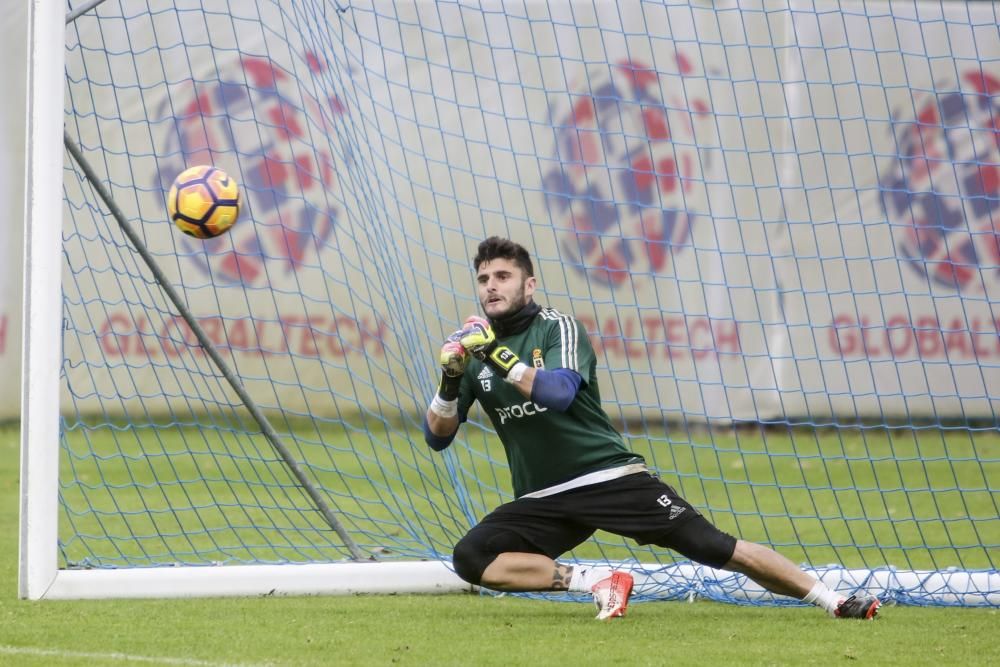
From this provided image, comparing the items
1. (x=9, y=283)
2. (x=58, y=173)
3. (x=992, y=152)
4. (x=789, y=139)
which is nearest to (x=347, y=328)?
(x=9, y=283)

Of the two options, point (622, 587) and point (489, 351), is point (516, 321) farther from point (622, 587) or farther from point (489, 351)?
point (622, 587)

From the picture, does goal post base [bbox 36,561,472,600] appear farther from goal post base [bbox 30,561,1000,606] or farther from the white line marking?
the white line marking

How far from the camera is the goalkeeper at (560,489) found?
591 cm

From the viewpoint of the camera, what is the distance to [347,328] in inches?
542

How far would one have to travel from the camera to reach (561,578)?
19.6 feet

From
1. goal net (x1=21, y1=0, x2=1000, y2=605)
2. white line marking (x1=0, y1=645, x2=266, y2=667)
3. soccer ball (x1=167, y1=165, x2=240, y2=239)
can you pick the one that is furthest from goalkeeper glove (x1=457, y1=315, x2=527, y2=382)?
goal net (x1=21, y1=0, x2=1000, y2=605)

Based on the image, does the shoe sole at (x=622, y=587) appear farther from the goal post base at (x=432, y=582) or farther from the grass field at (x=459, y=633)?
the goal post base at (x=432, y=582)

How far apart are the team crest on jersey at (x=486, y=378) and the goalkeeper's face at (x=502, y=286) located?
240 mm

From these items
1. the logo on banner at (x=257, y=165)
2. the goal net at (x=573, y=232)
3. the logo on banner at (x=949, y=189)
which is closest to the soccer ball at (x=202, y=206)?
the goal net at (x=573, y=232)

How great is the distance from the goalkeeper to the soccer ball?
1.14 metres

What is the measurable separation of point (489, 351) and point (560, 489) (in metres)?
0.72

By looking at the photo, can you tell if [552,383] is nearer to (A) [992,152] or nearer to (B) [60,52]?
(B) [60,52]

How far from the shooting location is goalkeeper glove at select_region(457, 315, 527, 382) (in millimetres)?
5680

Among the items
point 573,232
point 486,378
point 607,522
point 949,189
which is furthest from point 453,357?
point 949,189
